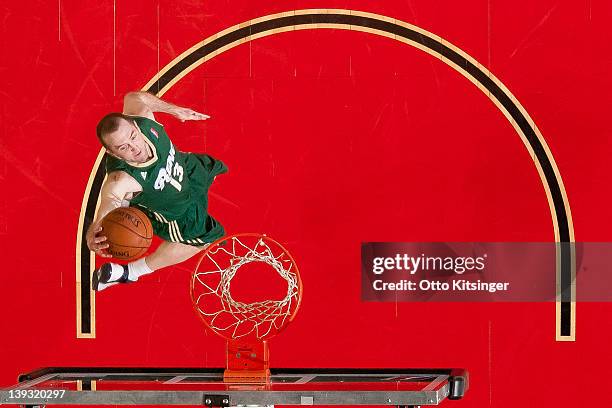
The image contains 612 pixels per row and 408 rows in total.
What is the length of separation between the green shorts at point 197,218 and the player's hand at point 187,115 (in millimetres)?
190

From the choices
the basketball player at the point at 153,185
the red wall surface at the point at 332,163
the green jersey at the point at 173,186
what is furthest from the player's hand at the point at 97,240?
the red wall surface at the point at 332,163

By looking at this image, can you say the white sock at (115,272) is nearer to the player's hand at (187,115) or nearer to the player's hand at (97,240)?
the player's hand at (97,240)

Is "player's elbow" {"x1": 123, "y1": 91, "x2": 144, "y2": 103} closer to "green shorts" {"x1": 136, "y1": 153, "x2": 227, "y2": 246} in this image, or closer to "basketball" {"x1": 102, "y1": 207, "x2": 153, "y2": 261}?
"green shorts" {"x1": 136, "y1": 153, "x2": 227, "y2": 246}

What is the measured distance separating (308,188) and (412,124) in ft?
2.06

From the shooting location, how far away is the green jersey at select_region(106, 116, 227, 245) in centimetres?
573

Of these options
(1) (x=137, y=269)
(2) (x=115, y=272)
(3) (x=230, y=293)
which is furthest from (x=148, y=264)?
(3) (x=230, y=293)

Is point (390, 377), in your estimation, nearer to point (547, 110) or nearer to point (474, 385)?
point (474, 385)

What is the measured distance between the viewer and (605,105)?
584 centimetres

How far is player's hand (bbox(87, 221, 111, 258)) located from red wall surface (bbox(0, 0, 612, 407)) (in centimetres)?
50

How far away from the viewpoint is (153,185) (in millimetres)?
5734

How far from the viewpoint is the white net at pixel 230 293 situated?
19.4ft

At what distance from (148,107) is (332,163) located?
38.6 inches

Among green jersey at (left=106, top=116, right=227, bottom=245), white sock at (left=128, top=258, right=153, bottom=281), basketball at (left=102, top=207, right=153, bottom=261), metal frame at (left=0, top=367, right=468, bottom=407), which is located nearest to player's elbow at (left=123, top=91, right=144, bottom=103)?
green jersey at (left=106, top=116, right=227, bottom=245)

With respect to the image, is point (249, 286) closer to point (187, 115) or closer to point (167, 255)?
point (167, 255)
